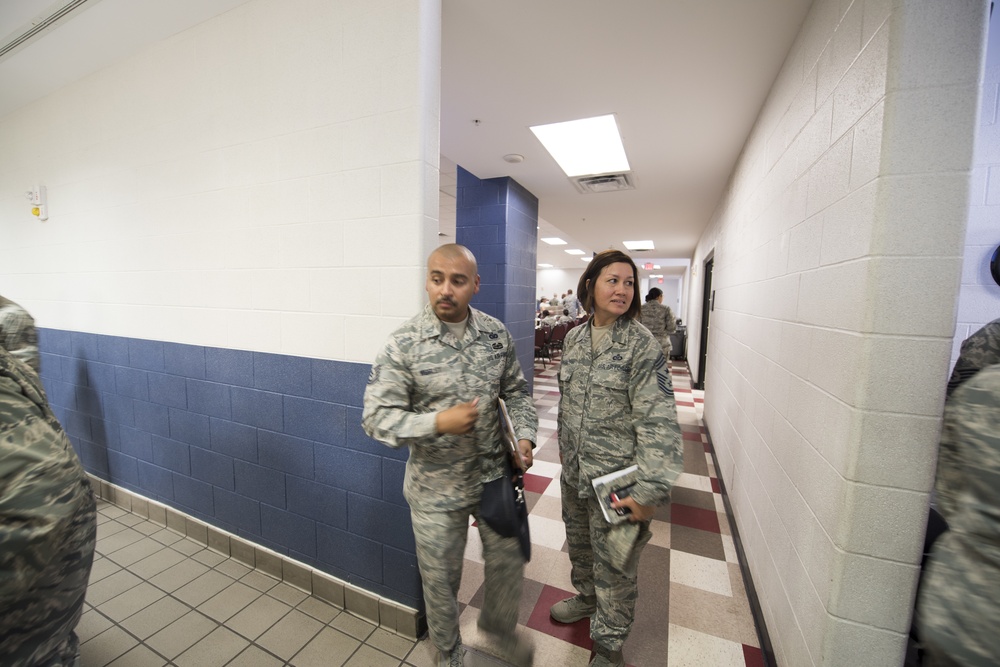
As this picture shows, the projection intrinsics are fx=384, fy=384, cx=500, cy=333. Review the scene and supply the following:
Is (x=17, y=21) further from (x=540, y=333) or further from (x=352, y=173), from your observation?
(x=540, y=333)

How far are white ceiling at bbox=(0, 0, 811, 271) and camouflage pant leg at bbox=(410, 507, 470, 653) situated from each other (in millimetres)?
2155

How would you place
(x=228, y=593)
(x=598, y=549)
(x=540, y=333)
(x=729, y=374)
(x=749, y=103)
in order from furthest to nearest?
(x=540, y=333)
(x=729, y=374)
(x=749, y=103)
(x=228, y=593)
(x=598, y=549)

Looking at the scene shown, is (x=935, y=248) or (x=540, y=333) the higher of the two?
(x=935, y=248)

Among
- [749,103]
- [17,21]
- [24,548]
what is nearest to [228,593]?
[24,548]

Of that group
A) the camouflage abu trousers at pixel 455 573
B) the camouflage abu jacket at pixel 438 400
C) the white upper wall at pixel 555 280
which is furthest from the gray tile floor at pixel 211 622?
the white upper wall at pixel 555 280

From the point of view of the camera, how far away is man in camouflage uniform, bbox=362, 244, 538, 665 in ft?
4.36

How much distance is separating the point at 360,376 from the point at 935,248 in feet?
6.23

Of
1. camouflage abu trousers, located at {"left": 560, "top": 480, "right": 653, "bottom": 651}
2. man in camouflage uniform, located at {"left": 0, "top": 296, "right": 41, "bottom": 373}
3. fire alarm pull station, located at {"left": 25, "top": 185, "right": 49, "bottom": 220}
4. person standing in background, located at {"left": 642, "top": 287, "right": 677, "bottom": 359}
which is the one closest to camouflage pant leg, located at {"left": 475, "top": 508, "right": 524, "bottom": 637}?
camouflage abu trousers, located at {"left": 560, "top": 480, "right": 653, "bottom": 651}

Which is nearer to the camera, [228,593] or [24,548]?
[24,548]

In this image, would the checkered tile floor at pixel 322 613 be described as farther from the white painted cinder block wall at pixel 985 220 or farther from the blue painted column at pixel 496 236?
Result: the blue painted column at pixel 496 236

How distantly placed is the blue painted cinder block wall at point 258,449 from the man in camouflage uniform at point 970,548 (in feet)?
5.02

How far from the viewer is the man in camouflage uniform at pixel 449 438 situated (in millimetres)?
1329

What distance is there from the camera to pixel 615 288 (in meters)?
1.46

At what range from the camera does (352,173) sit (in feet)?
5.43
